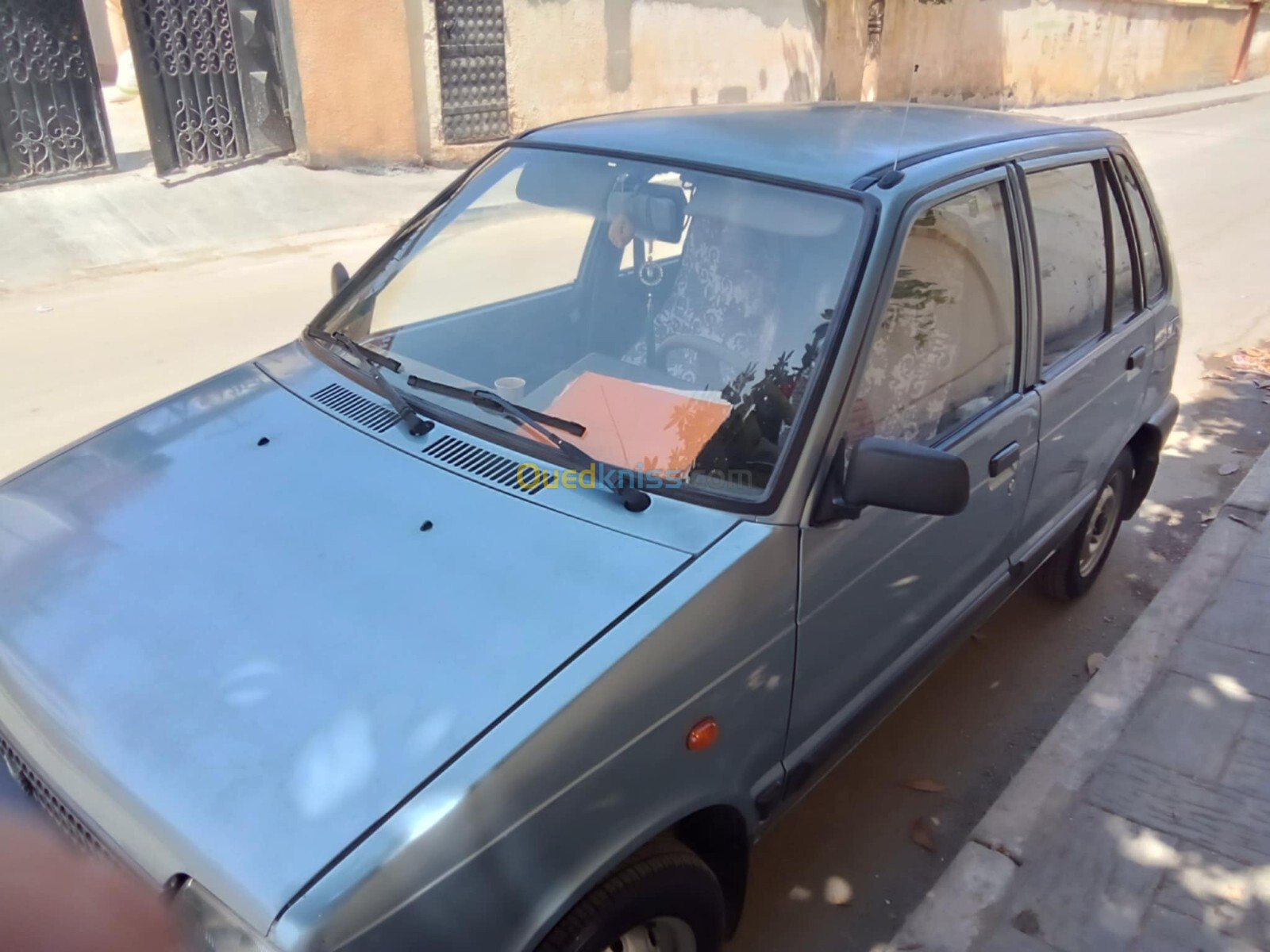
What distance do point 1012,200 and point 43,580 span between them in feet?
8.62

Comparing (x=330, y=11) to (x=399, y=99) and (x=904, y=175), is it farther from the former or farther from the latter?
(x=904, y=175)

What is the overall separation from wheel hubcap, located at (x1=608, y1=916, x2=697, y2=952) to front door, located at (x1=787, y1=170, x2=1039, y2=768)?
48 centimetres

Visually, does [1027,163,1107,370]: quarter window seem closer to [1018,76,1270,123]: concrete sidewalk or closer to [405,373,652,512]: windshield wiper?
[405,373,652,512]: windshield wiper

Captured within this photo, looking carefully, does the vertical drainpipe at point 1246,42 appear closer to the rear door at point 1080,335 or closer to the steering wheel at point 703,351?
the rear door at point 1080,335

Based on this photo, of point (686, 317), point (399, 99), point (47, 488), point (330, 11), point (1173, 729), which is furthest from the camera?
point (399, 99)

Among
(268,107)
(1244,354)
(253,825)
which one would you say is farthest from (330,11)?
(253,825)

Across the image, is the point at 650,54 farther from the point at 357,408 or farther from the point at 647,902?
the point at 647,902

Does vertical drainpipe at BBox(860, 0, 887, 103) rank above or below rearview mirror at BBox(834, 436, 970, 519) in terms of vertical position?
below

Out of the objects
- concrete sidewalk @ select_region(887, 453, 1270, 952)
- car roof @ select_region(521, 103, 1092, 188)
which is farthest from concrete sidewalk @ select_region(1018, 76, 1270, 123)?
car roof @ select_region(521, 103, 1092, 188)

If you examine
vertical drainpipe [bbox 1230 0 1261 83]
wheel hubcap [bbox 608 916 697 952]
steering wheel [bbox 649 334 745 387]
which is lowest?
vertical drainpipe [bbox 1230 0 1261 83]

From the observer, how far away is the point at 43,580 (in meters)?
2.04

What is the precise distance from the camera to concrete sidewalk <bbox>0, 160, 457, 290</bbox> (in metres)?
8.61

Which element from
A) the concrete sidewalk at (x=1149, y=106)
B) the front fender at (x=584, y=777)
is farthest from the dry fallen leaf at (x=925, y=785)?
the concrete sidewalk at (x=1149, y=106)

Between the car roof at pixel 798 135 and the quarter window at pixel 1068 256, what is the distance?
179 millimetres
